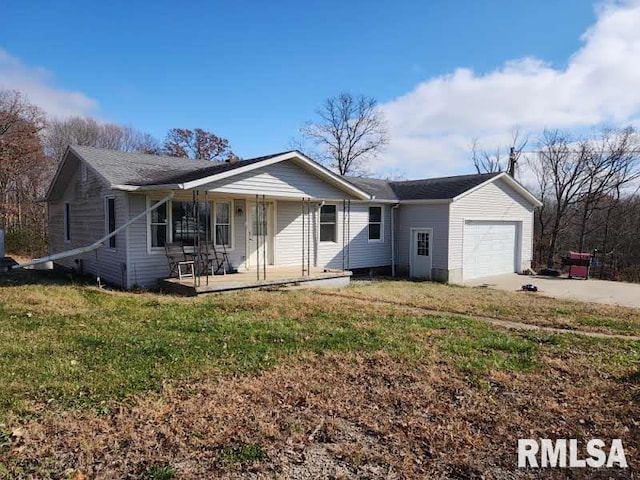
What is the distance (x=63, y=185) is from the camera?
15.3 m

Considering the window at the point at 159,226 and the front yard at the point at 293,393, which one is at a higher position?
the window at the point at 159,226

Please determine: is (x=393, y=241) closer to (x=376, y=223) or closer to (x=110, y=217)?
(x=376, y=223)

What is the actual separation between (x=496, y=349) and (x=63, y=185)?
1484 centimetres

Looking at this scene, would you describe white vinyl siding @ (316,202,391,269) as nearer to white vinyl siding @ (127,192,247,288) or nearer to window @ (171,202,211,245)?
window @ (171,202,211,245)

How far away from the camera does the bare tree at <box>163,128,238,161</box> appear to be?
36.7 metres

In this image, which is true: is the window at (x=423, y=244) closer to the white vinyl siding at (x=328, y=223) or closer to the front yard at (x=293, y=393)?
the white vinyl siding at (x=328, y=223)

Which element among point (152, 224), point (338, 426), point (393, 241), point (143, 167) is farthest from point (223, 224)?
point (338, 426)

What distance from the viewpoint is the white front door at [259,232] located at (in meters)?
13.5

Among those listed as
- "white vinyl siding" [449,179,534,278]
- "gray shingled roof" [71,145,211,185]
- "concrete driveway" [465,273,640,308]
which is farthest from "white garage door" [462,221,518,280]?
"gray shingled roof" [71,145,211,185]

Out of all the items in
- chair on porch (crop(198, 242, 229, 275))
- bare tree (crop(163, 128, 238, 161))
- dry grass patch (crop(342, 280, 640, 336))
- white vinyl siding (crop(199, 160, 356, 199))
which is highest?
bare tree (crop(163, 128, 238, 161))

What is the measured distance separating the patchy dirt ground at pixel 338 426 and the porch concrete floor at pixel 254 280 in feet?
19.3
